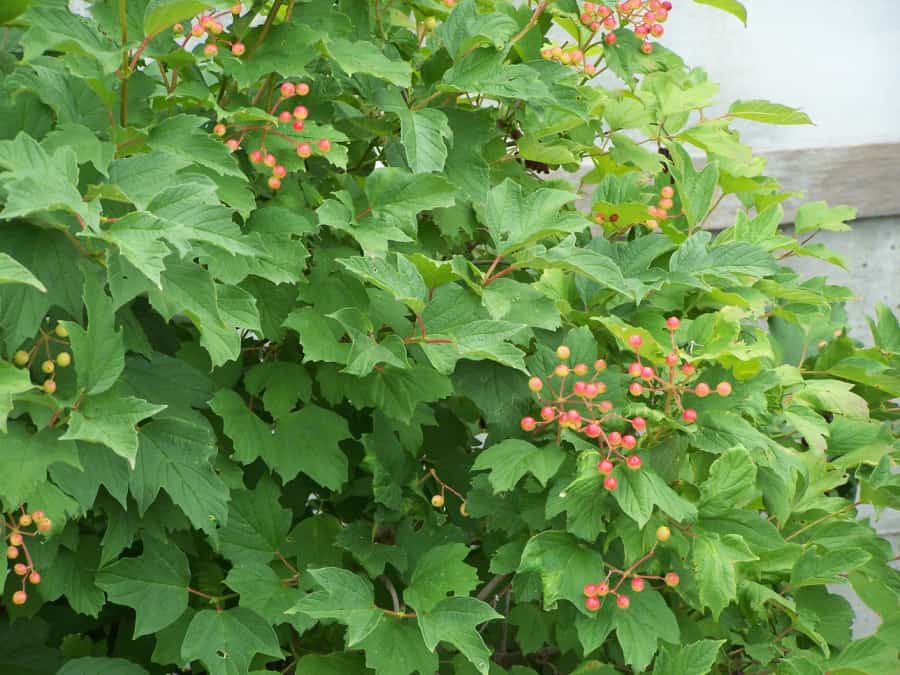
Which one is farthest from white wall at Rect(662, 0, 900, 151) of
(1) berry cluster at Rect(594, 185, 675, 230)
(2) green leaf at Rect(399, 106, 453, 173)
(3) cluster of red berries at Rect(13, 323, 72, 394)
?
(3) cluster of red berries at Rect(13, 323, 72, 394)

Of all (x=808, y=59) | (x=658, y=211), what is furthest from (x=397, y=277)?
(x=808, y=59)

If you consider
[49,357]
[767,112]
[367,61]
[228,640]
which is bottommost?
[228,640]

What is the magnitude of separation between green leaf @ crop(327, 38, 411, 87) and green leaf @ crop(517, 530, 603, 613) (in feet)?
1.82

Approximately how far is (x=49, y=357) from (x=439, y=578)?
1.68ft

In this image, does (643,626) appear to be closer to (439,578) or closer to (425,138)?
(439,578)

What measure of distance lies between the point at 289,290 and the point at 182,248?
402 mm

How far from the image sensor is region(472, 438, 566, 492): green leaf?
4.63ft

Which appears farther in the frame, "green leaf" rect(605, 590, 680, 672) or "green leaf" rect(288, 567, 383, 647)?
"green leaf" rect(605, 590, 680, 672)

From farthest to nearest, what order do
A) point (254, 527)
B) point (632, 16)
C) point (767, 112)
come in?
1. point (767, 112)
2. point (632, 16)
3. point (254, 527)

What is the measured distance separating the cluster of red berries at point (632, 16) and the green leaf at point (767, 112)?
28 cm

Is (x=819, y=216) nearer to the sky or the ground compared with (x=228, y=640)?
nearer to the sky

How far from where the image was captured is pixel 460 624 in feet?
4.58

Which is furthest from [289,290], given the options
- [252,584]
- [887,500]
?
[887,500]

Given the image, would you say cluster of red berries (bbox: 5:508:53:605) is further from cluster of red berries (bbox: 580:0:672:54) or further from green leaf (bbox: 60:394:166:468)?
cluster of red berries (bbox: 580:0:672:54)
